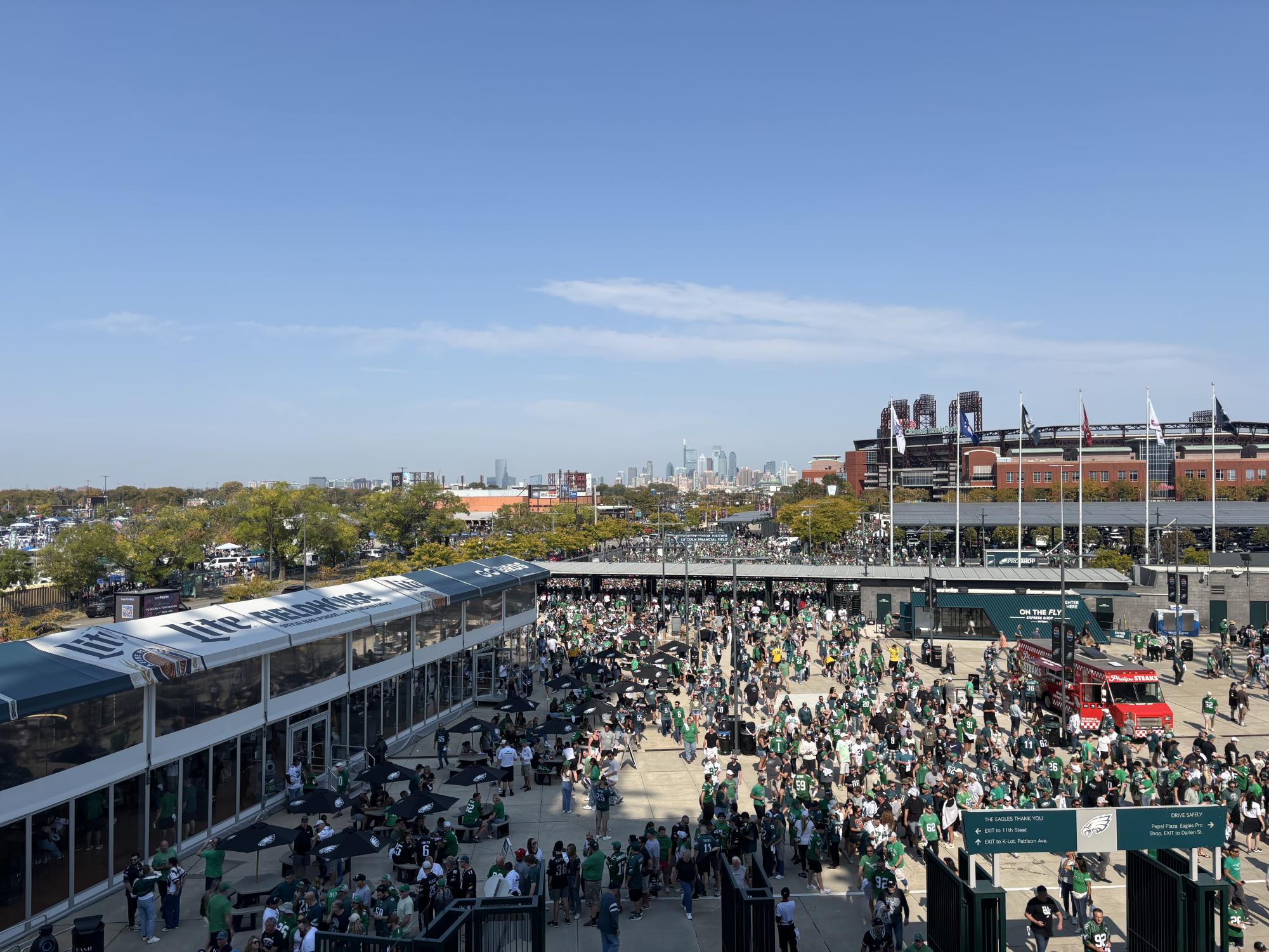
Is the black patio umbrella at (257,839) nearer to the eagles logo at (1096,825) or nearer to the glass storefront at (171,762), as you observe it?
the glass storefront at (171,762)

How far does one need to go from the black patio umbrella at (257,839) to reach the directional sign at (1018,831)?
11.0 m

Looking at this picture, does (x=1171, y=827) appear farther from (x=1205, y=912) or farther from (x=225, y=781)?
(x=225, y=781)

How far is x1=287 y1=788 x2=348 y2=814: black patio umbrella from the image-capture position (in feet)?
53.2

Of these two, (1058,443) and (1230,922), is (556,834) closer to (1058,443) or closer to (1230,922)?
(1230,922)

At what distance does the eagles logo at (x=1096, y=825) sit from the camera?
12211 millimetres

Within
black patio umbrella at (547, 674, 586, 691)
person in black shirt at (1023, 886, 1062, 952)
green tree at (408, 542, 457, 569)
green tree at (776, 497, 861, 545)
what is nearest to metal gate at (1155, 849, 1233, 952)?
person in black shirt at (1023, 886, 1062, 952)

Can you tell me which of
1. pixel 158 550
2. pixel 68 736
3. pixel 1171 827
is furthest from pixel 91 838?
pixel 158 550

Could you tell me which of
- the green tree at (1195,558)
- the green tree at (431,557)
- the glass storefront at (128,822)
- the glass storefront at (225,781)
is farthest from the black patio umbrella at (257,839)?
the green tree at (1195,558)

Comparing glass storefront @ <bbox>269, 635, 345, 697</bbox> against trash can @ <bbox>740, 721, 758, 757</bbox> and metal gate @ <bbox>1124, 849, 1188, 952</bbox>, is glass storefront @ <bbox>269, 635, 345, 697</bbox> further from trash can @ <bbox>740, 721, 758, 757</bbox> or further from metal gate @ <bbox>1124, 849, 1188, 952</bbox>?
metal gate @ <bbox>1124, 849, 1188, 952</bbox>

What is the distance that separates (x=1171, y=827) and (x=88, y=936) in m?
15.4

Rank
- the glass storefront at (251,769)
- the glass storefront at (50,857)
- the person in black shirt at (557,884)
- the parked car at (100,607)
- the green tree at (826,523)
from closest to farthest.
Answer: the glass storefront at (50,857), the person in black shirt at (557,884), the glass storefront at (251,769), the parked car at (100,607), the green tree at (826,523)

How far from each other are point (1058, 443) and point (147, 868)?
158 m

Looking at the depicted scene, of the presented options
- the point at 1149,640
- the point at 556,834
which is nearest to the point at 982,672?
the point at 1149,640

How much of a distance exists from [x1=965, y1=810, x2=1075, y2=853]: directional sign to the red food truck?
47.2 ft
